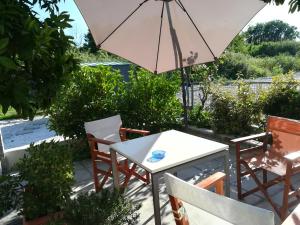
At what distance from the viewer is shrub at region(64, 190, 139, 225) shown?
7.72 feet

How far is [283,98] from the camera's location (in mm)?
5133

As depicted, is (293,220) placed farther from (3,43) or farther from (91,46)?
(91,46)

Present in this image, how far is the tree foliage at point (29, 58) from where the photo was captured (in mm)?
1281

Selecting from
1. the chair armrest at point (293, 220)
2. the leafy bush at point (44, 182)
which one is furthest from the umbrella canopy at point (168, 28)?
the chair armrest at point (293, 220)

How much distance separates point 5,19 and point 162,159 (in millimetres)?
1907

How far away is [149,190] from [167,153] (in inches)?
49.6

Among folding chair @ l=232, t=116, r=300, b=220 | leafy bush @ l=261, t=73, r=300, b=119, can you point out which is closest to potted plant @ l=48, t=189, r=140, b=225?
folding chair @ l=232, t=116, r=300, b=220

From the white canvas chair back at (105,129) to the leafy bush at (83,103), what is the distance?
960 millimetres

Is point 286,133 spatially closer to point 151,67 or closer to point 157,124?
point 151,67

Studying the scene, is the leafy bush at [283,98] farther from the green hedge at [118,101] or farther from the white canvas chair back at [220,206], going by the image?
the white canvas chair back at [220,206]

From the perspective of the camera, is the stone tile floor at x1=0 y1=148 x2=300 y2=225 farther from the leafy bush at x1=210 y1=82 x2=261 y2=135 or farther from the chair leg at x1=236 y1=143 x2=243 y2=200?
the leafy bush at x1=210 y1=82 x2=261 y2=135

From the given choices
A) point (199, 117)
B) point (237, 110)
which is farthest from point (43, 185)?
point (199, 117)

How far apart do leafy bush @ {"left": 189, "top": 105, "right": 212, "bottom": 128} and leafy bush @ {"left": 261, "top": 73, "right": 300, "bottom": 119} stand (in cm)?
144

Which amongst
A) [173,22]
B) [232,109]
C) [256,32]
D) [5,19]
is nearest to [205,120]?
[232,109]
